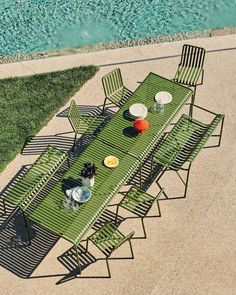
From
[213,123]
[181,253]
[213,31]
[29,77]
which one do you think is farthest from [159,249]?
[213,31]

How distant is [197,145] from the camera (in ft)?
41.5

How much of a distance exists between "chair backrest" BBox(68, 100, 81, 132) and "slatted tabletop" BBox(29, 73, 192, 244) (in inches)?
33.1

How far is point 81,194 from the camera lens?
1130 centimetres

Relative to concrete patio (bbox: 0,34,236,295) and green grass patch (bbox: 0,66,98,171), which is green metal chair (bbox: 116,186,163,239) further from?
green grass patch (bbox: 0,66,98,171)

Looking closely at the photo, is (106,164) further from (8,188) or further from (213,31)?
(213,31)

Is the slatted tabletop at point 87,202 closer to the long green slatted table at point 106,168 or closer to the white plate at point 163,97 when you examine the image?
the long green slatted table at point 106,168

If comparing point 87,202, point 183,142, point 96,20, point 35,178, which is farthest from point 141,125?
point 96,20

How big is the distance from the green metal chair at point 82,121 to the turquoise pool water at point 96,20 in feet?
13.4

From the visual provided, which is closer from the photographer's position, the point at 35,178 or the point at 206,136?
the point at 35,178

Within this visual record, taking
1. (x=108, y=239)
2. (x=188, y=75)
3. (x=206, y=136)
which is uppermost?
(x=188, y=75)

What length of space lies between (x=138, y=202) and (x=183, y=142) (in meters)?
1.91

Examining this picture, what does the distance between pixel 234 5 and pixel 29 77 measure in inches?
293

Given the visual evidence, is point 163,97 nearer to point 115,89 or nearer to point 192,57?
point 115,89

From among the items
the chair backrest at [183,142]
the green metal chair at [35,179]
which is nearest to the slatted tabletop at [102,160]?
the chair backrest at [183,142]
